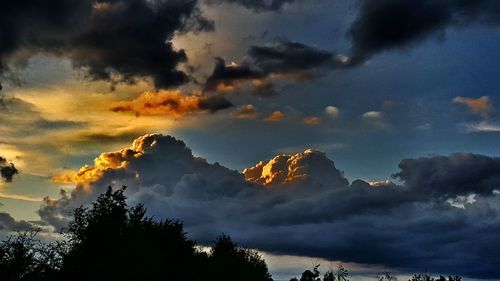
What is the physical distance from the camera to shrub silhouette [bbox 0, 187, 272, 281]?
7038 cm

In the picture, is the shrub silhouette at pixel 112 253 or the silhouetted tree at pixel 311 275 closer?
the shrub silhouette at pixel 112 253

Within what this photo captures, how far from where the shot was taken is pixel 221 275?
4257 inches

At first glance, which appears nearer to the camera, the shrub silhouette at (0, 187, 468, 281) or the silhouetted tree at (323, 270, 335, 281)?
the shrub silhouette at (0, 187, 468, 281)

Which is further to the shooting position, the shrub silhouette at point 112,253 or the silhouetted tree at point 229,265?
the silhouetted tree at point 229,265

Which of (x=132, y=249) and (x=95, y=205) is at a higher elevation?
(x=95, y=205)

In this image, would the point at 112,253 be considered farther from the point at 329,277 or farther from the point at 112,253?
the point at 329,277

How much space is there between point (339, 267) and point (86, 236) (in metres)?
77.6

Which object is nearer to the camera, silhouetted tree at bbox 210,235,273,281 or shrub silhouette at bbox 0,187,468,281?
shrub silhouette at bbox 0,187,468,281

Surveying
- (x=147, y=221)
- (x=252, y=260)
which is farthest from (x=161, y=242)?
(x=252, y=260)

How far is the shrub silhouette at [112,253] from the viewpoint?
70.4 metres

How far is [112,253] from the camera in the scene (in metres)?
71.1

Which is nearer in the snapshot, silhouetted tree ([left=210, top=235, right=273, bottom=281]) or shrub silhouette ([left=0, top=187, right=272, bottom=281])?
shrub silhouette ([left=0, top=187, right=272, bottom=281])

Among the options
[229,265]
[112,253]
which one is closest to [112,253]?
[112,253]

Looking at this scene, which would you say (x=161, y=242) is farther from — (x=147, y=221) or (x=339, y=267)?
(x=339, y=267)
